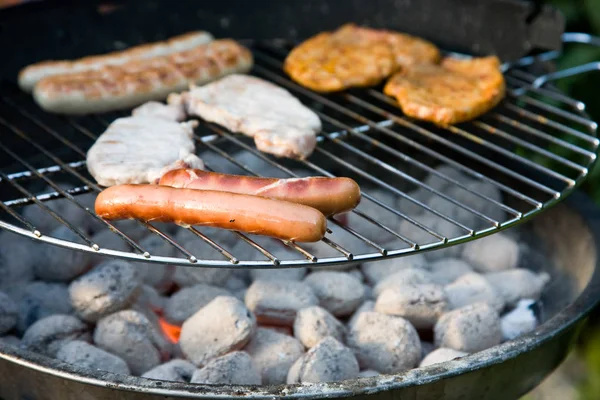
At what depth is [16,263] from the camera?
8.95 ft

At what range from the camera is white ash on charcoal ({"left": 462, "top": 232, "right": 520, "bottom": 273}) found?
2.94 metres

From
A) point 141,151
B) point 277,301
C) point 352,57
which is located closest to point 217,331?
point 277,301

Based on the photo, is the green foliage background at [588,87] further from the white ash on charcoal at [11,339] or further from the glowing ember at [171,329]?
the white ash on charcoal at [11,339]

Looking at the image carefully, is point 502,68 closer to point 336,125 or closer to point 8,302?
point 336,125

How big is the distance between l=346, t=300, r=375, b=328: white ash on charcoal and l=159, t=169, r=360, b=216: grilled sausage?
26.4 inches

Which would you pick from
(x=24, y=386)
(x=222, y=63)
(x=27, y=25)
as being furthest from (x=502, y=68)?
(x=24, y=386)

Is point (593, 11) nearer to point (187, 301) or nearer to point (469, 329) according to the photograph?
point (469, 329)

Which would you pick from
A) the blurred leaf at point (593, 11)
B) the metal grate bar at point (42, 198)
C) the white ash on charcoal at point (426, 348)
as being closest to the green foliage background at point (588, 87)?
the blurred leaf at point (593, 11)

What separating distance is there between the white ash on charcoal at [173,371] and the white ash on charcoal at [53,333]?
0.96 ft

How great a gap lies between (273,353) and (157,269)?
0.66 meters

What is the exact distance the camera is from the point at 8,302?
2.40 m

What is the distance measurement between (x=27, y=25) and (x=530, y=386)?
248cm

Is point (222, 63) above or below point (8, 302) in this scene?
above

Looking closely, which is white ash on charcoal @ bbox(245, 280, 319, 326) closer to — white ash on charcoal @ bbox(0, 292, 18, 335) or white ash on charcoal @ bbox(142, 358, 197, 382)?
white ash on charcoal @ bbox(142, 358, 197, 382)
